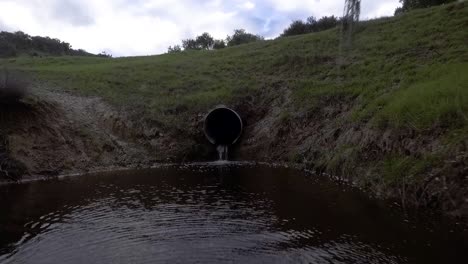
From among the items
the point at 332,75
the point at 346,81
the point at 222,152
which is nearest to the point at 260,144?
the point at 222,152

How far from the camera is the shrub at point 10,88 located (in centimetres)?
2519

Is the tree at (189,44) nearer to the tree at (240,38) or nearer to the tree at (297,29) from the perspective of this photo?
the tree at (240,38)

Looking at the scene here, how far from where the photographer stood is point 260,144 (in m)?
29.2

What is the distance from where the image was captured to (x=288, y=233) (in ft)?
44.5

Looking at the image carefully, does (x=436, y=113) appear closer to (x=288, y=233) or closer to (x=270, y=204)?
(x=270, y=204)

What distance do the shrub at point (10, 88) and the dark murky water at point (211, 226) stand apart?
5.83 meters

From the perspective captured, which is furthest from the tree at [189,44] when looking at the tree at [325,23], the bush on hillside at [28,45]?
the tree at [325,23]

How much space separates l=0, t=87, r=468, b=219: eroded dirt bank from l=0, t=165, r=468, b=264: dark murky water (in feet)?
5.25

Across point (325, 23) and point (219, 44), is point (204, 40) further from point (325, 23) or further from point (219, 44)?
point (325, 23)

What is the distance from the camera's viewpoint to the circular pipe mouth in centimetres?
3045

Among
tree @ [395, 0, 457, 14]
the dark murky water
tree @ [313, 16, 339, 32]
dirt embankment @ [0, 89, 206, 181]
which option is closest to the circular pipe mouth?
dirt embankment @ [0, 89, 206, 181]

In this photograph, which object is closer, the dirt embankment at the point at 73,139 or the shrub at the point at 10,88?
the dirt embankment at the point at 73,139

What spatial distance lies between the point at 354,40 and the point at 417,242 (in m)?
27.6

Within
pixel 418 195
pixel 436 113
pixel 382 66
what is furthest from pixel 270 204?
pixel 382 66
